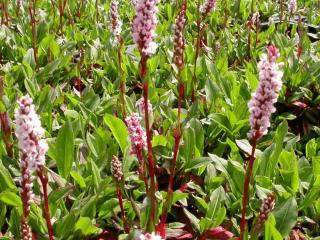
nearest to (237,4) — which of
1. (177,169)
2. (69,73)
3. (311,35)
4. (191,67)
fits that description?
(311,35)

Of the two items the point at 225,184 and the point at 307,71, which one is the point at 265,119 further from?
the point at 307,71

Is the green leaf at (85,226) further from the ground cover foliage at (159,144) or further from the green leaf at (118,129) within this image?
the green leaf at (118,129)

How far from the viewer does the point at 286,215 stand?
9.18ft

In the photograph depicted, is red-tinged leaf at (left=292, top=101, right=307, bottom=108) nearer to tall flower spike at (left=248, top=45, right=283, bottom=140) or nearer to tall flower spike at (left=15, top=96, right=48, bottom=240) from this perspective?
tall flower spike at (left=248, top=45, right=283, bottom=140)

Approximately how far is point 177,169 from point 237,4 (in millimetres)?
4662

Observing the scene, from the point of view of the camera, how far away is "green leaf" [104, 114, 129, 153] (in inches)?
Answer: 136

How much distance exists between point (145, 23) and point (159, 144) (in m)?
1.52

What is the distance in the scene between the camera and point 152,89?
4.30 meters

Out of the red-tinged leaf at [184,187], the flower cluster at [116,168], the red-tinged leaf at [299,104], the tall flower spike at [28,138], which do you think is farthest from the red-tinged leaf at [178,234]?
the red-tinged leaf at [299,104]

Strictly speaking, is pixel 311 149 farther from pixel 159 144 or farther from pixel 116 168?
pixel 116 168

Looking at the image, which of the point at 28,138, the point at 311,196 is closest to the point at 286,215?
the point at 311,196

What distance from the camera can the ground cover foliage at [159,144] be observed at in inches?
111

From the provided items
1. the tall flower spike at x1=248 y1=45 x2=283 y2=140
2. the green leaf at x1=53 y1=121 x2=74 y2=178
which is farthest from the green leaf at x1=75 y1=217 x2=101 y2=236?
the tall flower spike at x1=248 y1=45 x2=283 y2=140

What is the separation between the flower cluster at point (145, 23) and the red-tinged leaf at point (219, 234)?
4.01ft
